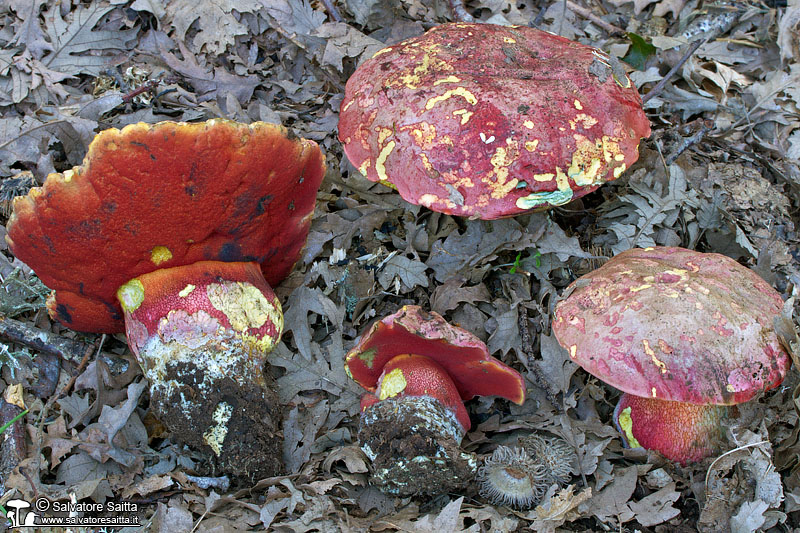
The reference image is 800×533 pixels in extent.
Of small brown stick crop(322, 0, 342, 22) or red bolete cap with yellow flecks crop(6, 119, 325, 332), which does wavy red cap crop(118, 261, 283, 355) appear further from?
small brown stick crop(322, 0, 342, 22)

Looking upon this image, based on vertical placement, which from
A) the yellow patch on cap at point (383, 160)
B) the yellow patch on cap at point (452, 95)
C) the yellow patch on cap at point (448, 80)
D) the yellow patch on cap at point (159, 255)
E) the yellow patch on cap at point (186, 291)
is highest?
the yellow patch on cap at point (448, 80)

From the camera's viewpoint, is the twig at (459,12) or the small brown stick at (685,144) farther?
the twig at (459,12)

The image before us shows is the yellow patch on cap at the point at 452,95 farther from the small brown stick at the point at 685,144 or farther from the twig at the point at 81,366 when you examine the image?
the twig at the point at 81,366

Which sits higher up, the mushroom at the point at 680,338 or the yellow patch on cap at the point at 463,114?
the yellow patch on cap at the point at 463,114

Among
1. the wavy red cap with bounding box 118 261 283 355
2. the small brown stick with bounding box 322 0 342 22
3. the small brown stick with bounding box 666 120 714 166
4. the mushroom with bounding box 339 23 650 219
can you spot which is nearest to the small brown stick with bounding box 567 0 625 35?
the small brown stick with bounding box 666 120 714 166

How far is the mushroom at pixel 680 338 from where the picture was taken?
2.46 meters

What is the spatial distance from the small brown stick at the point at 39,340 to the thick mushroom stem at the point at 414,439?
1752 mm

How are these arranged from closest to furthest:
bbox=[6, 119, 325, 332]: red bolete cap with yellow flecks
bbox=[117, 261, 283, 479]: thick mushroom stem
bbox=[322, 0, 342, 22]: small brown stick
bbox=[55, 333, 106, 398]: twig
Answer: bbox=[6, 119, 325, 332]: red bolete cap with yellow flecks → bbox=[117, 261, 283, 479]: thick mushroom stem → bbox=[55, 333, 106, 398]: twig → bbox=[322, 0, 342, 22]: small brown stick

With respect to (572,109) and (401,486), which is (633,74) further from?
(401,486)

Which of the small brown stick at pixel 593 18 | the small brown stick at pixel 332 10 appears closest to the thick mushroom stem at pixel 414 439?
the small brown stick at pixel 332 10

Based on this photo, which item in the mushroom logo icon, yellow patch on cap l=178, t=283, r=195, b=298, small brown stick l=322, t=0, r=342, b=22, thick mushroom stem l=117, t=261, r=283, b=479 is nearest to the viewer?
the mushroom logo icon

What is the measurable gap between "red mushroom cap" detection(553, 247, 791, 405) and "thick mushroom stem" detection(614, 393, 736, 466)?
0.43 metres

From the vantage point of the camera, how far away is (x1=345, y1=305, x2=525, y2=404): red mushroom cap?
107 inches

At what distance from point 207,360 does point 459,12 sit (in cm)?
346
